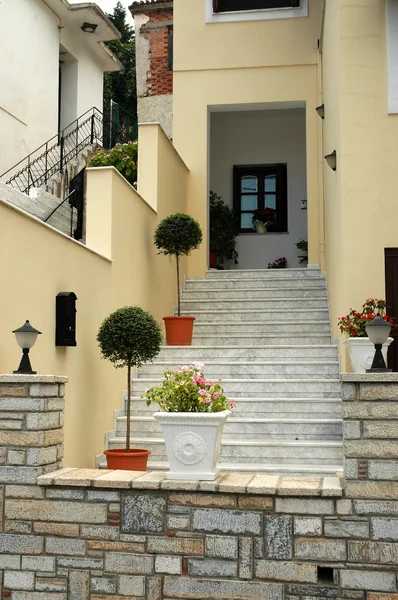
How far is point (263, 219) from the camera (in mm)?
14445

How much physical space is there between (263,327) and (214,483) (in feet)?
19.2

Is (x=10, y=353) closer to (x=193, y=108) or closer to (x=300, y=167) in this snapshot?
(x=193, y=108)

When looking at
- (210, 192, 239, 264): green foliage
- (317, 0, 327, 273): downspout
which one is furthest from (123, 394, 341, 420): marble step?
(210, 192, 239, 264): green foliage

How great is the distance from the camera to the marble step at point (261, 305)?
1055 centimetres

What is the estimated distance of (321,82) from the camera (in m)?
11.8

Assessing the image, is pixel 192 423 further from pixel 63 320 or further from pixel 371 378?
pixel 63 320

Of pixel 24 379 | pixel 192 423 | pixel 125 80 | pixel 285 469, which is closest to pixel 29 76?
pixel 285 469

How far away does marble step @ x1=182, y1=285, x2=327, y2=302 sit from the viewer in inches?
429

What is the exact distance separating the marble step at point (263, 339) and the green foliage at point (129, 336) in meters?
2.66

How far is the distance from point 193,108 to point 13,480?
28.5ft

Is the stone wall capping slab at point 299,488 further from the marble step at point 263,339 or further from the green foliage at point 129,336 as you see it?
the marble step at point 263,339

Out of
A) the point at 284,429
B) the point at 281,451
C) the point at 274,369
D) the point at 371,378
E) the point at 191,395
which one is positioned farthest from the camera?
the point at 274,369

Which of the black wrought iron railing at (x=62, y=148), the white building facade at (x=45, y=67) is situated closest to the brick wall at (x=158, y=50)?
the white building facade at (x=45, y=67)

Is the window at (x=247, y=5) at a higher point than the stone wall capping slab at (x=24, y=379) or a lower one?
higher
